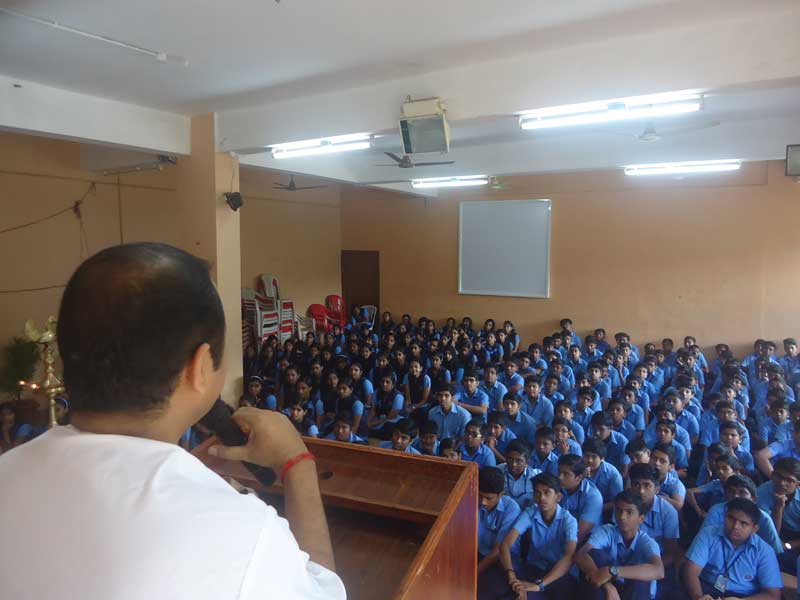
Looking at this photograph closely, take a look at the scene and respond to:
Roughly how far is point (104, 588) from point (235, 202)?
5519mm

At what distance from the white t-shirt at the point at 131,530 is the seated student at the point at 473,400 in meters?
5.38

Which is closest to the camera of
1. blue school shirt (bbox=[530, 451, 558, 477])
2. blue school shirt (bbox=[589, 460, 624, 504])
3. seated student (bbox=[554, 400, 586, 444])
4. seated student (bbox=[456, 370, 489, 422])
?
blue school shirt (bbox=[589, 460, 624, 504])

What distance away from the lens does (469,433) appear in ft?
14.4

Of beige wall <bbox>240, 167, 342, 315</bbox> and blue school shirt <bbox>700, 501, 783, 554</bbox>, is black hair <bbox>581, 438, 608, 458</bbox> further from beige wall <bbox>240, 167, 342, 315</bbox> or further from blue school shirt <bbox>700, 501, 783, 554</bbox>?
beige wall <bbox>240, 167, 342, 315</bbox>

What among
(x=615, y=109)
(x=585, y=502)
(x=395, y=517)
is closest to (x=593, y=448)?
(x=585, y=502)

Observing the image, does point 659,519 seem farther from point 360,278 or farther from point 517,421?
point 360,278

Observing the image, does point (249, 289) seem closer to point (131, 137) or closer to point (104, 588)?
point (131, 137)

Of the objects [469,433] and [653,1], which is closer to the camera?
[653,1]

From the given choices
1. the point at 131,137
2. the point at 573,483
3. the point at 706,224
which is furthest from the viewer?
the point at 706,224

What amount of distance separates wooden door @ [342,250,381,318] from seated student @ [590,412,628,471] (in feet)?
23.7

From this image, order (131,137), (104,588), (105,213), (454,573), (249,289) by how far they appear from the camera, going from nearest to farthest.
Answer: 1. (104,588)
2. (454,573)
3. (131,137)
4. (105,213)
5. (249,289)

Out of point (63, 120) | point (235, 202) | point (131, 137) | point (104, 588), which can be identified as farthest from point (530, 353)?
point (104, 588)

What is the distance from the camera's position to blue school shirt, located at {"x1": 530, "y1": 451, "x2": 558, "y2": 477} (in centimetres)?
430

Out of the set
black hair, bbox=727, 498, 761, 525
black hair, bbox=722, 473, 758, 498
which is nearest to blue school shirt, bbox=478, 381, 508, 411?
black hair, bbox=722, 473, 758, 498
